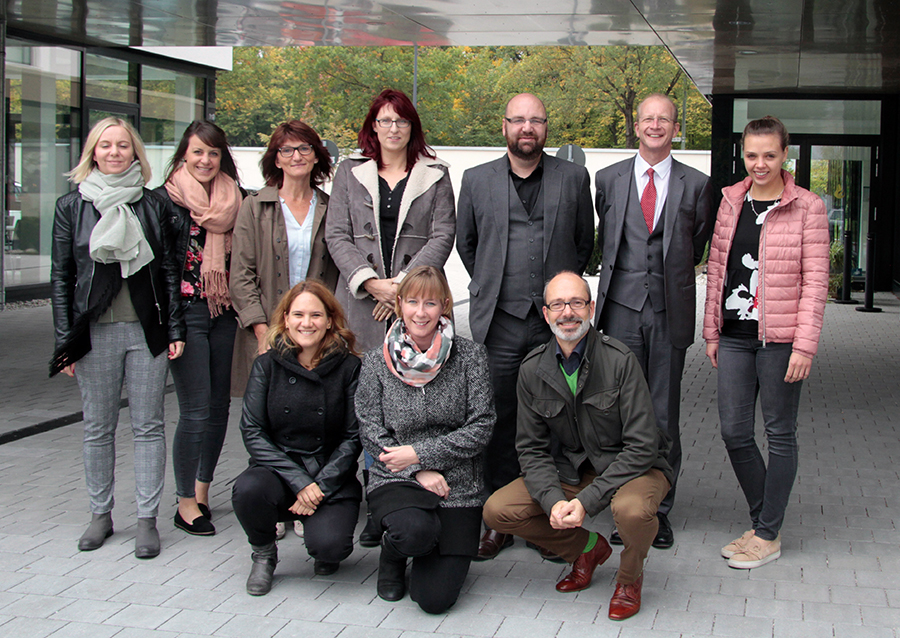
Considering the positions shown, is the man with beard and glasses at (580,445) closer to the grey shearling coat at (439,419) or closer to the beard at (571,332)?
the beard at (571,332)

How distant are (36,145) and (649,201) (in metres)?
12.0

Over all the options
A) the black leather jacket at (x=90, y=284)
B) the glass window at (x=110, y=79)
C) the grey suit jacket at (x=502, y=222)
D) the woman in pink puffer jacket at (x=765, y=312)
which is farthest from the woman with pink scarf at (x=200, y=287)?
the glass window at (x=110, y=79)

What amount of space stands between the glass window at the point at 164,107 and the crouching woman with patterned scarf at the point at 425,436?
12.8m

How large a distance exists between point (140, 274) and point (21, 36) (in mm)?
10583

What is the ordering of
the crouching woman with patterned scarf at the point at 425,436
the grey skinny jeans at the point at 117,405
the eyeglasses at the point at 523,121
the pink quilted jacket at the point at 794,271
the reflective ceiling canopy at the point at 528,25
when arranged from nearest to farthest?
the crouching woman with patterned scarf at the point at 425,436, the pink quilted jacket at the point at 794,271, the grey skinny jeans at the point at 117,405, the eyeglasses at the point at 523,121, the reflective ceiling canopy at the point at 528,25

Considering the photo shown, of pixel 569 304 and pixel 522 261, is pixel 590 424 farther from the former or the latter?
pixel 522 261

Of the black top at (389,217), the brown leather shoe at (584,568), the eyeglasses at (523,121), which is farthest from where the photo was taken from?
the black top at (389,217)

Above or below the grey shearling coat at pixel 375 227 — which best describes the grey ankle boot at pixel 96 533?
below

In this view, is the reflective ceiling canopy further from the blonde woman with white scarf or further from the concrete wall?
the concrete wall

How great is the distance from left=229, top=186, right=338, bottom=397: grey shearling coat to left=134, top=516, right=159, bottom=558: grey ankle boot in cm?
73

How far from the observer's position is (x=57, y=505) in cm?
506

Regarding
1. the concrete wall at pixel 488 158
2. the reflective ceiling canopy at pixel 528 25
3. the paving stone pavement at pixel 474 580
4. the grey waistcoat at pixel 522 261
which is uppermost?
the concrete wall at pixel 488 158

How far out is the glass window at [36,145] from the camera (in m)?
13.7

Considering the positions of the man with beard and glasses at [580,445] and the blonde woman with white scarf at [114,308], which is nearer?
the man with beard and glasses at [580,445]
